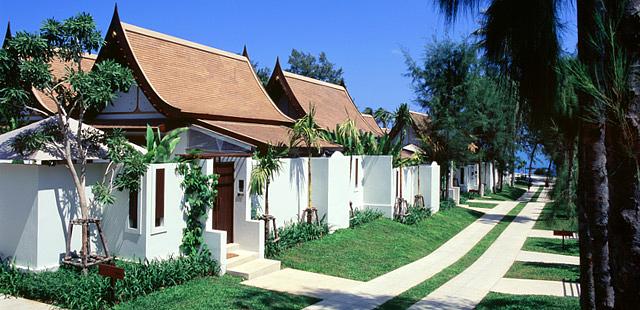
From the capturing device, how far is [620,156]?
335 cm

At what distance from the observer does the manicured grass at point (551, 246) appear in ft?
54.4

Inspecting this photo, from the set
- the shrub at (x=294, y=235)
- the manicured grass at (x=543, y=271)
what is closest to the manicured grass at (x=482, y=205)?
the manicured grass at (x=543, y=271)

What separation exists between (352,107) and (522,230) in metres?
9.85

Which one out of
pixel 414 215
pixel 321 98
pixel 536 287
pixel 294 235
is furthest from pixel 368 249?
pixel 321 98

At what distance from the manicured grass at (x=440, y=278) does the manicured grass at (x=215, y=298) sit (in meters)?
1.59

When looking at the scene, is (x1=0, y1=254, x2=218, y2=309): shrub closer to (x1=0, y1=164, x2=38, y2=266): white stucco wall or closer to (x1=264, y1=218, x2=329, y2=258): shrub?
(x1=0, y1=164, x2=38, y2=266): white stucco wall

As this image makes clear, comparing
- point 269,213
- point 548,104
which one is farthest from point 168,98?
point 548,104

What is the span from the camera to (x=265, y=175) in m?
11.9

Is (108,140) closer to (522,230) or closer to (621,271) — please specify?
(621,271)

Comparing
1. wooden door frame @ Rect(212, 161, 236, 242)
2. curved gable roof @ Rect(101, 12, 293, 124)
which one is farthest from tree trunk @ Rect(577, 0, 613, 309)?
curved gable roof @ Rect(101, 12, 293, 124)

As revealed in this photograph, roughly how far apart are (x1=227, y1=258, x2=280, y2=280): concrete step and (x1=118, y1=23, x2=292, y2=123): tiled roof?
4.68 meters

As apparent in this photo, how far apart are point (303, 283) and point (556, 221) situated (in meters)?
14.9

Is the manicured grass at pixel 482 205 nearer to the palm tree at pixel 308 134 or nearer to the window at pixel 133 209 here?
the palm tree at pixel 308 134

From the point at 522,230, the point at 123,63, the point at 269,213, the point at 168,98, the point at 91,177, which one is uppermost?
the point at 123,63
